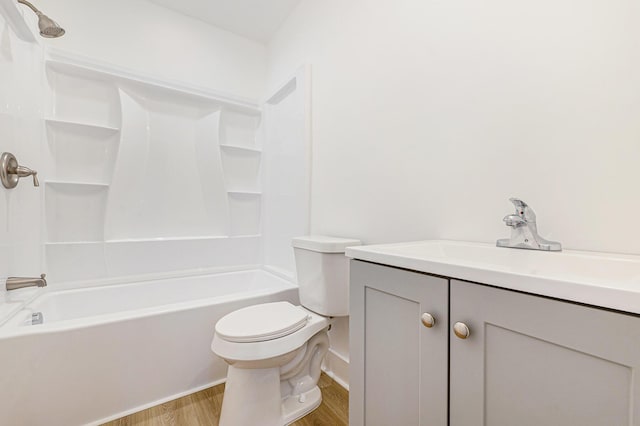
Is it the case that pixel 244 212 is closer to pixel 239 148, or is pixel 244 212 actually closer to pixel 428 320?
pixel 239 148

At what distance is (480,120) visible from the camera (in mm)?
1099

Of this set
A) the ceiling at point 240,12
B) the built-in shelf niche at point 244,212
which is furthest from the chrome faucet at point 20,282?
the ceiling at point 240,12

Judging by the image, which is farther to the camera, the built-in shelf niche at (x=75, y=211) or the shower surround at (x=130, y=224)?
the built-in shelf niche at (x=75, y=211)

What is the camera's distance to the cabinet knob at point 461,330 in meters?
0.63

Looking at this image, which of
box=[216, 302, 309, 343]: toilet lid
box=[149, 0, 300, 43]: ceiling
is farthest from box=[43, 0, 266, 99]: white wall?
box=[216, 302, 309, 343]: toilet lid

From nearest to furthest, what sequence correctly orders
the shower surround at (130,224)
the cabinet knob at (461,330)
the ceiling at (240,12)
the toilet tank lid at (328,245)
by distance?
1. the cabinet knob at (461,330)
2. the shower surround at (130,224)
3. the toilet tank lid at (328,245)
4. the ceiling at (240,12)

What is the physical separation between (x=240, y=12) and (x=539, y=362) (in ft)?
9.25

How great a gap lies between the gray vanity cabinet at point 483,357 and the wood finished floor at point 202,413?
601 mm

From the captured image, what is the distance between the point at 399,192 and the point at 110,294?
2090 millimetres

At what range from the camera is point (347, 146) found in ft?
5.68

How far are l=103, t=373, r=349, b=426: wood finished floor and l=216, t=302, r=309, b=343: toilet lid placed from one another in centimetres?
48

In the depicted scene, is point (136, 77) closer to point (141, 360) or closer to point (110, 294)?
point (110, 294)

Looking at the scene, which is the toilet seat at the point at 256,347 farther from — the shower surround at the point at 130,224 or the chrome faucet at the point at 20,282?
the chrome faucet at the point at 20,282

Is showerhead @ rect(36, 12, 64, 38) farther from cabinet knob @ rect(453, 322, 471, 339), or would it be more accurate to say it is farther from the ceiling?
cabinet knob @ rect(453, 322, 471, 339)
